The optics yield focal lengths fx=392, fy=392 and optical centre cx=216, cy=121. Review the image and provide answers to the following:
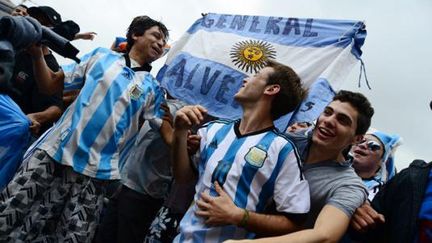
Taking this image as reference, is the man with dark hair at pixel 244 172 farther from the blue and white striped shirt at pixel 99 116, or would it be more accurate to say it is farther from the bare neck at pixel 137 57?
the bare neck at pixel 137 57

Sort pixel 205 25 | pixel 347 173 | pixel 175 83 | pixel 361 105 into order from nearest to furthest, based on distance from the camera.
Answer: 1. pixel 347 173
2. pixel 361 105
3. pixel 175 83
4. pixel 205 25

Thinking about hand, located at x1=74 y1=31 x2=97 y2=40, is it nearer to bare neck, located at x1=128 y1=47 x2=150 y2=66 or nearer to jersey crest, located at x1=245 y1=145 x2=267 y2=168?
bare neck, located at x1=128 y1=47 x2=150 y2=66

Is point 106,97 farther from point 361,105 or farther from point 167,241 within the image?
point 361,105

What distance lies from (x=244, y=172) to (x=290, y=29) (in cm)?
217

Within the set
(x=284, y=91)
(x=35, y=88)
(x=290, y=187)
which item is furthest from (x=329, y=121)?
(x=35, y=88)

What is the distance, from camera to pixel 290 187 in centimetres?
181

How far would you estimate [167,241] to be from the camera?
267 cm

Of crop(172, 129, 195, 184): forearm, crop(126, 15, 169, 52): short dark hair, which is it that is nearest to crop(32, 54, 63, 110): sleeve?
crop(126, 15, 169, 52): short dark hair

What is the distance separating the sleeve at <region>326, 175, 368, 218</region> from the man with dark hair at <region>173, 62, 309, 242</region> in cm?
14

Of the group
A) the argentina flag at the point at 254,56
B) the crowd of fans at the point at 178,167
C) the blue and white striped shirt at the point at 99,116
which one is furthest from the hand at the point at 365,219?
the blue and white striped shirt at the point at 99,116

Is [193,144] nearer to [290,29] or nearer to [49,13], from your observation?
[49,13]

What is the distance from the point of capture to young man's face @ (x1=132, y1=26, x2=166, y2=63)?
112 inches

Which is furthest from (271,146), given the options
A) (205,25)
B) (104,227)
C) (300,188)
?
(205,25)

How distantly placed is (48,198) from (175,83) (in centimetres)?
179
